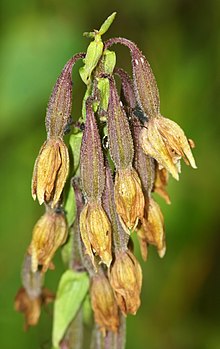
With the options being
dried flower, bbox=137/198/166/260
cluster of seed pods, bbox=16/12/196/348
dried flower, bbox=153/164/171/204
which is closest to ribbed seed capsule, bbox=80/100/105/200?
cluster of seed pods, bbox=16/12/196/348

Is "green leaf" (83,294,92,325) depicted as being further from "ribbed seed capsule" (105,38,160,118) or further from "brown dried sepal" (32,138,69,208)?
"ribbed seed capsule" (105,38,160,118)

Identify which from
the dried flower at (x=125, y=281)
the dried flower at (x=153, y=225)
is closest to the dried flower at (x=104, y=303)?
the dried flower at (x=125, y=281)

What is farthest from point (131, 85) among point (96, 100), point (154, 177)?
point (154, 177)

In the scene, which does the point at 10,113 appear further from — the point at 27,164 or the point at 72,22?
the point at 72,22

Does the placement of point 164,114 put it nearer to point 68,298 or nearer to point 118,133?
point 68,298

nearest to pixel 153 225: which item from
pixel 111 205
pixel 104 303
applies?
pixel 111 205

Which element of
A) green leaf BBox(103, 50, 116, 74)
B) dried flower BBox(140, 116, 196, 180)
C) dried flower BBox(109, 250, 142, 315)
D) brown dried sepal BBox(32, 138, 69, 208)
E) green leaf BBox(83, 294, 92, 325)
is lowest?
green leaf BBox(83, 294, 92, 325)
